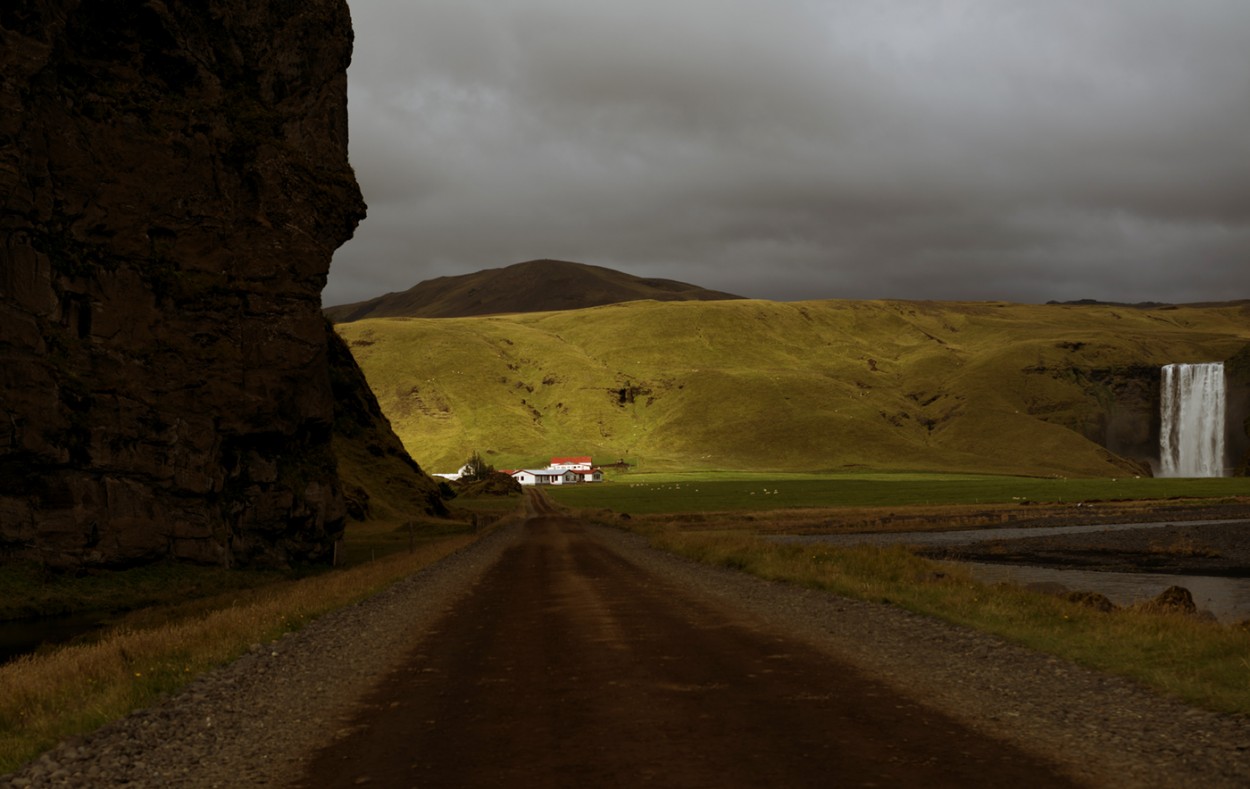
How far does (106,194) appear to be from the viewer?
111 ft

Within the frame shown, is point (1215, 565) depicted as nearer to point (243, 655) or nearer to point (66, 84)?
point (243, 655)

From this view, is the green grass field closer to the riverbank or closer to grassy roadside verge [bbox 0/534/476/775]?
the riverbank

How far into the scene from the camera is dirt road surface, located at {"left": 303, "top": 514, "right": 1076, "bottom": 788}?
28.5 ft

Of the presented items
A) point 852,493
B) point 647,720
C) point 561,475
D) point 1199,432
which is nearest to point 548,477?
point 561,475

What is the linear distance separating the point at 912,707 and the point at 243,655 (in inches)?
472

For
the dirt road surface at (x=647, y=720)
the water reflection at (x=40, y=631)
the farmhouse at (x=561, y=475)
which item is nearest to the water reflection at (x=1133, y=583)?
the dirt road surface at (x=647, y=720)

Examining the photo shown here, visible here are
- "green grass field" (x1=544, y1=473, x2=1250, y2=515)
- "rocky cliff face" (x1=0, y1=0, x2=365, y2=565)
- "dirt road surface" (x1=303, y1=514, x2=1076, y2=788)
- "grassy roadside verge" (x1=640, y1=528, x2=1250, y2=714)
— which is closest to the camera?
"dirt road surface" (x1=303, y1=514, x2=1076, y2=788)

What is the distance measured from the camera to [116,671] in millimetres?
14781

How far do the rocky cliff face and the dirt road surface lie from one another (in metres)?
19.8

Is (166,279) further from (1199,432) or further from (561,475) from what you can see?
(1199,432)

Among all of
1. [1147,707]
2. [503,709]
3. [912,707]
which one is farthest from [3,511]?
[1147,707]

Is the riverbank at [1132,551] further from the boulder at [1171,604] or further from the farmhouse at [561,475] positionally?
the farmhouse at [561,475]

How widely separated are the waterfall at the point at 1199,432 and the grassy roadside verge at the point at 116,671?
204 meters

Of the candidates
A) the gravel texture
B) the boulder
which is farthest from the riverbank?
the gravel texture
